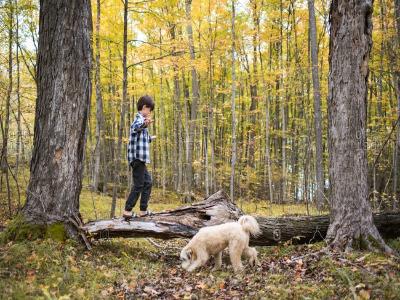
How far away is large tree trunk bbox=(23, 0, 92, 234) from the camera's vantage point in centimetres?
581

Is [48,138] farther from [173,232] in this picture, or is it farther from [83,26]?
[173,232]

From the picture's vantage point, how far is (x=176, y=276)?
17.6ft

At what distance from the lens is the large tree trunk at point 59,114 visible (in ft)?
19.1

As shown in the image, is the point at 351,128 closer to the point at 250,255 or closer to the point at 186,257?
the point at 250,255

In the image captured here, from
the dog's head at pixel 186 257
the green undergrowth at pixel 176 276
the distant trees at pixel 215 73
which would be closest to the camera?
the green undergrowth at pixel 176 276

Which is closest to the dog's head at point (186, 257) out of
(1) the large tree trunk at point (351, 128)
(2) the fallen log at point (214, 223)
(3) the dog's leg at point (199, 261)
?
(3) the dog's leg at point (199, 261)

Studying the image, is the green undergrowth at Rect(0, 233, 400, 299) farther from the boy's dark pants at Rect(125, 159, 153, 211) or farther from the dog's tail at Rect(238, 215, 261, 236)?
the boy's dark pants at Rect(125, 159, 153, 211)

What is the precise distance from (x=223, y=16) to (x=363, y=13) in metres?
11.5

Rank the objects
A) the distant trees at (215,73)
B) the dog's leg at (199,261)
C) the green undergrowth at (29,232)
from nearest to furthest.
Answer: the green undergrowth at (29,232)
the dog's leg at (199,261)
the distant trees at (215,73)

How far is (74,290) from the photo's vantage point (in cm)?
410

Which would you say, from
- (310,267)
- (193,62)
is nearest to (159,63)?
(193,62)

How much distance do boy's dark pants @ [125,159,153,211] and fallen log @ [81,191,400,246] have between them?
38cm

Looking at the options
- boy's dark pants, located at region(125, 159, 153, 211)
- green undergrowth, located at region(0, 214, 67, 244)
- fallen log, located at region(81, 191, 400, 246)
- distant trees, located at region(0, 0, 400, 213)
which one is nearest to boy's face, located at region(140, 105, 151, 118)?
boy's dark pants, located at region(125, 159, 153, 211)

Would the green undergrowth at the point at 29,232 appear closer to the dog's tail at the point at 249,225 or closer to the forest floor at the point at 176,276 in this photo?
the forest floor at the point at 176,276
